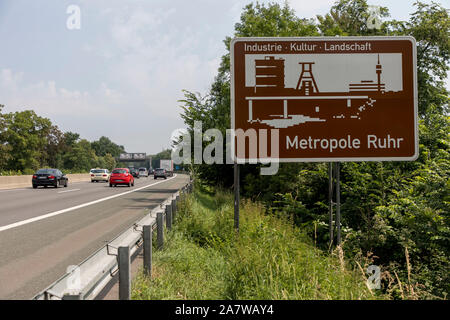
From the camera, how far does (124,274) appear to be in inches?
135

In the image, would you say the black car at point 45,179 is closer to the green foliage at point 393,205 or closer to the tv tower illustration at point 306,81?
the green foliage at point 393,205

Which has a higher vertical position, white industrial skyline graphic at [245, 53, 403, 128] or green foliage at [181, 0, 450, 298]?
white industrial skyline graphic at [245, 53, 403, 128]

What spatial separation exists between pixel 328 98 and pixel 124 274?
4.04 metres

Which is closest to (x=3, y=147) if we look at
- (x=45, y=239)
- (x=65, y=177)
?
(x=65, y=177)

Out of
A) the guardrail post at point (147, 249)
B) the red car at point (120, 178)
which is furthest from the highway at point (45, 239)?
the red car at point (120, 178)

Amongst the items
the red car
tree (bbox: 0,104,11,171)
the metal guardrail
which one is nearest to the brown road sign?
the metal guardrail

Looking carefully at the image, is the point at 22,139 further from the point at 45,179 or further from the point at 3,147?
the point at 45,179

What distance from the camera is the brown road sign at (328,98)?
6117mm

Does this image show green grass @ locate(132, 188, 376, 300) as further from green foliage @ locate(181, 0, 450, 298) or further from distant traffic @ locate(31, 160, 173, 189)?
distant traffic @ locate(31, 160, 173, 189)

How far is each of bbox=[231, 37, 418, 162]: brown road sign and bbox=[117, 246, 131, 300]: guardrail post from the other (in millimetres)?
2999

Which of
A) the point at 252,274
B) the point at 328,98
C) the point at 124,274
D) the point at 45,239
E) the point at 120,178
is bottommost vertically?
the point at 45,239

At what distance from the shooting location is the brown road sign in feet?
20.1

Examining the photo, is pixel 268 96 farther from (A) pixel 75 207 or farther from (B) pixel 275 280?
(A) pixel 75 207

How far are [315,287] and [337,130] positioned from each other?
8.45 ft
